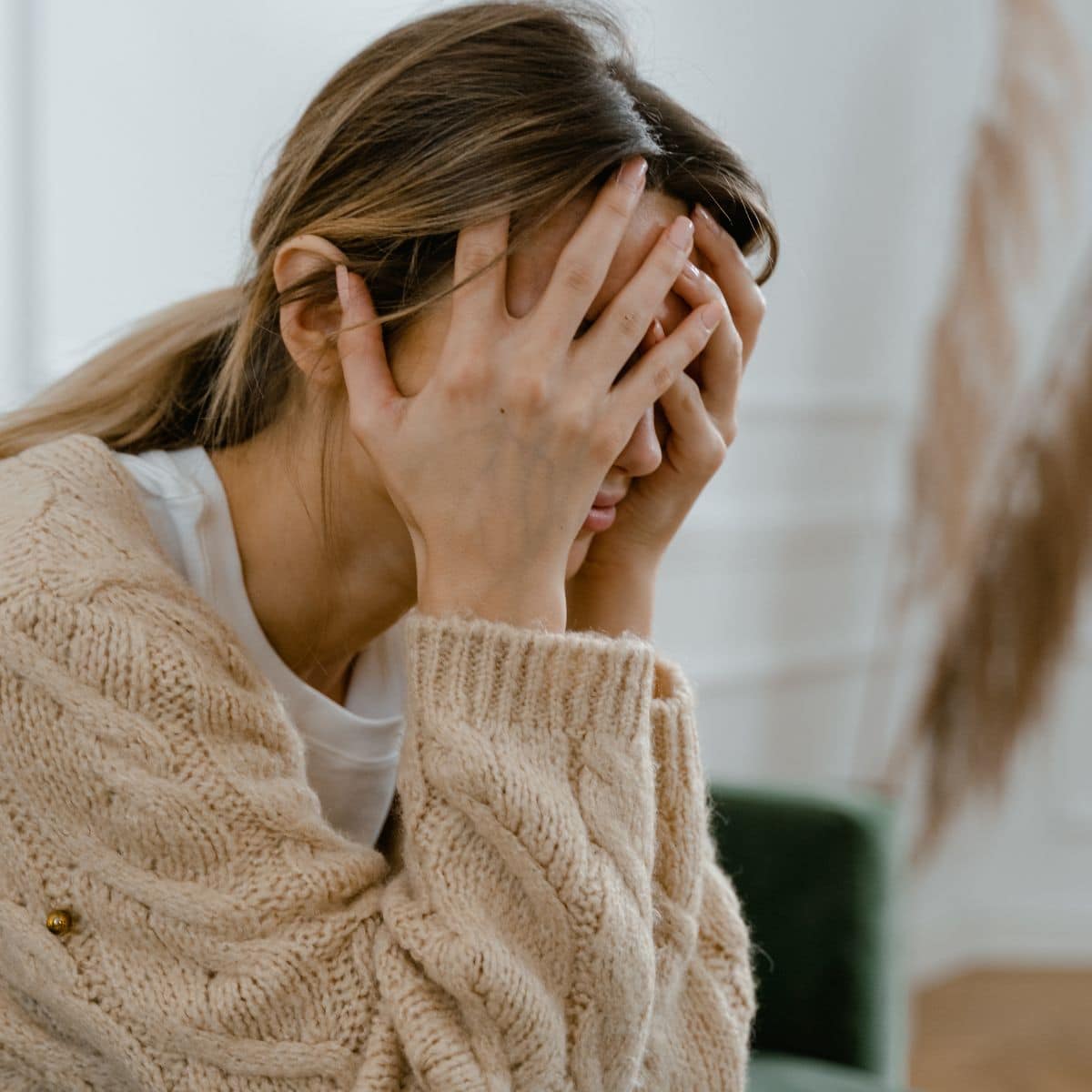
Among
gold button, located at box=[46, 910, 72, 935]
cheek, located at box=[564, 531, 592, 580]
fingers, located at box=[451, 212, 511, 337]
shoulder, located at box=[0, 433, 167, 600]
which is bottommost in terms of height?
gold button, located at box=[46, 910, 72, 935]

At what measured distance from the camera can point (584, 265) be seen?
973mm

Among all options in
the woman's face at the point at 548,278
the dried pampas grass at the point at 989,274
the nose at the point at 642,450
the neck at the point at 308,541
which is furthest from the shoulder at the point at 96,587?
the dried pampas grass at the point at 989,274

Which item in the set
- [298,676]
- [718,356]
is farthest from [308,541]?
[718,356]

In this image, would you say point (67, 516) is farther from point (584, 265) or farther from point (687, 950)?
point (687, 950)

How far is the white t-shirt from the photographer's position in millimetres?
1096

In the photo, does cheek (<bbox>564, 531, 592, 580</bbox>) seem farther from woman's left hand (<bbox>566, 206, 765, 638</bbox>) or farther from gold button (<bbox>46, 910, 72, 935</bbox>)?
gold button (<bbox>46, 910, 72, 935</bbox>)

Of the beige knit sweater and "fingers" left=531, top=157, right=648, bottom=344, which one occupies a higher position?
"fingers" left=531, top=157, right=648, bottom=344

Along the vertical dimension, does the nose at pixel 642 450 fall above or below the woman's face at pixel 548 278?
below

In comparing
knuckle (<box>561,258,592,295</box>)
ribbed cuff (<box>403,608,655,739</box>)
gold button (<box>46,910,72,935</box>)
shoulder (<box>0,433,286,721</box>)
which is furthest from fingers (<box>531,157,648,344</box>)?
gold button (<box>46,910,72,935</box>)

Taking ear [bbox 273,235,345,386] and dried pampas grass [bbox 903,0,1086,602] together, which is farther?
dried pampas grass [bbox 903,0,1086,602]

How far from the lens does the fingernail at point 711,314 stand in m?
1.05

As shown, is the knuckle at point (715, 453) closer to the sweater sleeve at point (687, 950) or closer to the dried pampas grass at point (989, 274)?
the sweater sleeve at point (687, 950)

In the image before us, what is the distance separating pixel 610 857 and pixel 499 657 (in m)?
0.15

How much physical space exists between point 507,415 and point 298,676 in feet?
1.15
